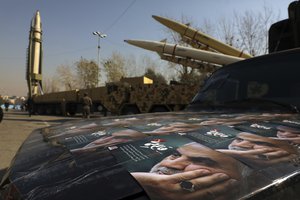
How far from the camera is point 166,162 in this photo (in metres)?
1.34

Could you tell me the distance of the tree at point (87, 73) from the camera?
57978mm

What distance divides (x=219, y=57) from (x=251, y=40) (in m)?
9.52

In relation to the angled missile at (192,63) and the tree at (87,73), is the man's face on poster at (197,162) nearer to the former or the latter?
the angled missile at (192,63)

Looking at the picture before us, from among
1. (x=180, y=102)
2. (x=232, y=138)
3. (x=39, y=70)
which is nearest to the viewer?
(x=232, y=138)

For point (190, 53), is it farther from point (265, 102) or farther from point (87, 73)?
point (87, 73)

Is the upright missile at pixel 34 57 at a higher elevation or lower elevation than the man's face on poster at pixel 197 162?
higher

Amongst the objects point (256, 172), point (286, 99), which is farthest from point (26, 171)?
point (286, 99)

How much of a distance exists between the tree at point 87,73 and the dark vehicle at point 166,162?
5568 centimetres

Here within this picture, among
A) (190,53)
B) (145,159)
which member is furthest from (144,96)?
(145,159)

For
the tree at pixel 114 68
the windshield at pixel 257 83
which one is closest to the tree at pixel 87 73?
the tree at pixel 114 68

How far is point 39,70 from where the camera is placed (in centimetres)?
4012

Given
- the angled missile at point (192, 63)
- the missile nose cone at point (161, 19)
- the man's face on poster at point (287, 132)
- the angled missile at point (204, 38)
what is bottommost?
the man's face on poster at point (287, 132)

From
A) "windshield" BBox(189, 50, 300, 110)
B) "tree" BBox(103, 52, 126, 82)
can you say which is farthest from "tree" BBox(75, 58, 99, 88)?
"windshield" BBox(189, 50, 300, 110)

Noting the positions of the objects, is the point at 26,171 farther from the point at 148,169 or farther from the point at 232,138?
the point at 232,138
